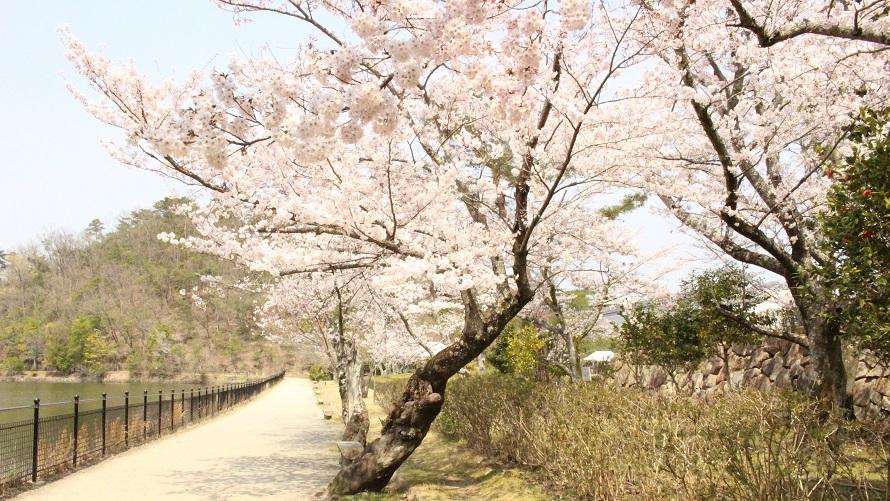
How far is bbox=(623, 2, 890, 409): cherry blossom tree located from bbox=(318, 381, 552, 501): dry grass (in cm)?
411

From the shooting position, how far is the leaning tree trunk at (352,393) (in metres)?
10.2

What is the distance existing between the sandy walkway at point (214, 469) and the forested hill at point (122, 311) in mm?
49189

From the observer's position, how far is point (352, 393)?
1232cm

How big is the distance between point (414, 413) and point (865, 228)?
521cm

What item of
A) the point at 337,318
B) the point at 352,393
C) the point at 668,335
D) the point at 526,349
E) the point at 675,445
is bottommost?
the point at 352,393

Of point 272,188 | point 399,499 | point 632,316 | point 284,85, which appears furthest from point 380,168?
point 632,316

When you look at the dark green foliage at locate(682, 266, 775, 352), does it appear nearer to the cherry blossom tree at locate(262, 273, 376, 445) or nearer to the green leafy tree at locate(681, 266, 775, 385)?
the green leafy tree at locate(681, 266, 775, 385)

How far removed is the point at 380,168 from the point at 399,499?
4143mm

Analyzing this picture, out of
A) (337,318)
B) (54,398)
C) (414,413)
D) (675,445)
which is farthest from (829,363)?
(54,398)

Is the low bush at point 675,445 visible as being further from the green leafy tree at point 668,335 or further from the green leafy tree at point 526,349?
the green leafy tree at point 526,349

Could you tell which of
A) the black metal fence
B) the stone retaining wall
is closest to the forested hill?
the black metal fence

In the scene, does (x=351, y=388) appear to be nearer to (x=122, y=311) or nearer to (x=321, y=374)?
(x=321, y=374)

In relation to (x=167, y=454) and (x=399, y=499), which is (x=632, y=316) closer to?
(x=399, y=499)

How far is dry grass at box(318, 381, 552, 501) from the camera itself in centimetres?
688
